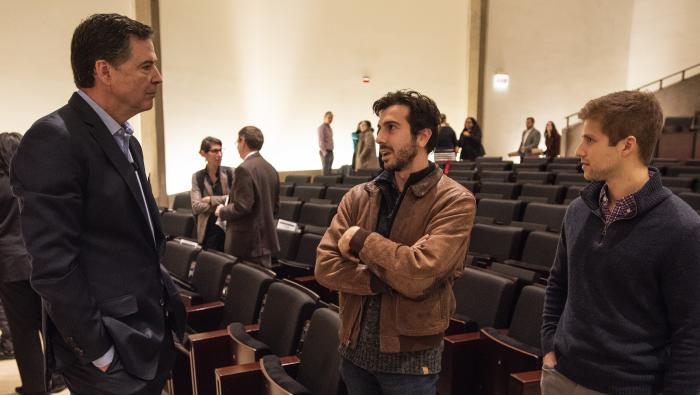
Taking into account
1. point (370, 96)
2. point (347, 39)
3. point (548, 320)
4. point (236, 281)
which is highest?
point (347, 39)

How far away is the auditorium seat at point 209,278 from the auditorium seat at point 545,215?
216 centimetres

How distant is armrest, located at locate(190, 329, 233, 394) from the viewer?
2270 millimetres

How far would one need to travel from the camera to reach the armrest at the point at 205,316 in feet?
8.79

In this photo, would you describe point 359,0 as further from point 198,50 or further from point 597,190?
point 597,190

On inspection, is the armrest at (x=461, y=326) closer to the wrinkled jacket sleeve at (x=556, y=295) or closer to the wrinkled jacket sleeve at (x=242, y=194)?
the wrinkled jacket sleeve at (x=556, y=295)

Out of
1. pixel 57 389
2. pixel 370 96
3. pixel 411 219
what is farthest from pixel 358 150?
pixel 411 219

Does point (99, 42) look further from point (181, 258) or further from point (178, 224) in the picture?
point (178, 224)

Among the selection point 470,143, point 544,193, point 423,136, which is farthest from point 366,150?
point 423,136

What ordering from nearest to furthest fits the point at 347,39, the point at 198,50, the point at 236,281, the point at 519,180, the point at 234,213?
the point at 236,281, the point at 234,213, the point at 519,180, the point at 198,50, the point at 347,39

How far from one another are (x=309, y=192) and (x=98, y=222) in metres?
5.17

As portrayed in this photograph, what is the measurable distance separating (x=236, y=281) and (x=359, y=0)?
8.54m

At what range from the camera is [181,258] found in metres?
3.48

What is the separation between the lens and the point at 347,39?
33.1 feet

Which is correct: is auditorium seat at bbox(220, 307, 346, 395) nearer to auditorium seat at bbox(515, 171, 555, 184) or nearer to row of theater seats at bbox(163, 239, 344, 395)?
row of theater seats at bbox(163, 239, 344, 395)
